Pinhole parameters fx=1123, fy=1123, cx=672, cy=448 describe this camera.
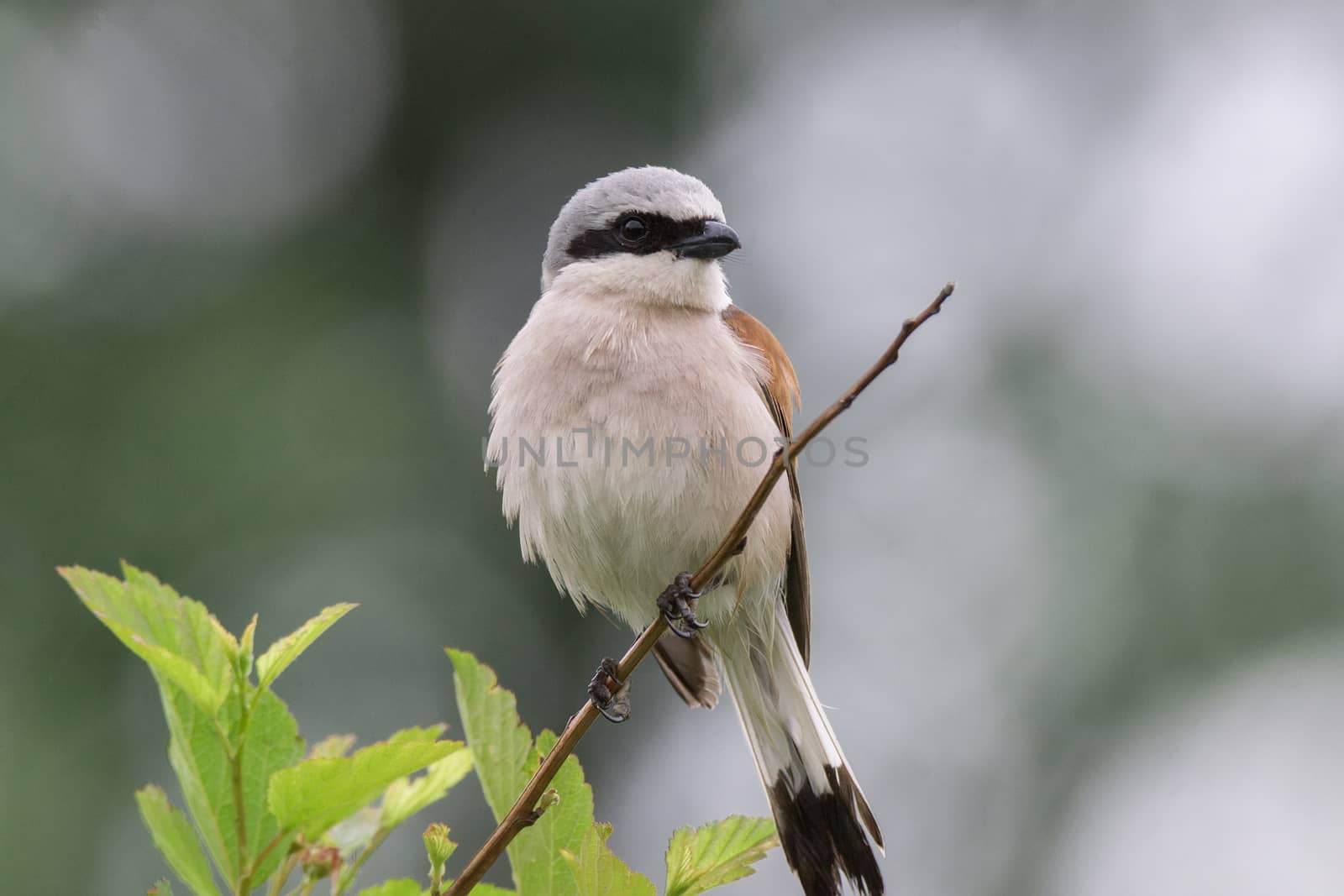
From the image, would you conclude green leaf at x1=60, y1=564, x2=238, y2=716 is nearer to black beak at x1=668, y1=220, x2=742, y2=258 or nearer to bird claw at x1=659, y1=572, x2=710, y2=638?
bird claw at x1=659, y1=572, x2=710, y2=638

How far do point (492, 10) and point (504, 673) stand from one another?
4576mm

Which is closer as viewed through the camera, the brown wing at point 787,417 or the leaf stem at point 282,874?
the leaf stem at point 282,874

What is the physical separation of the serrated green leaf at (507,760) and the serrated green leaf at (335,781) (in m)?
0.32

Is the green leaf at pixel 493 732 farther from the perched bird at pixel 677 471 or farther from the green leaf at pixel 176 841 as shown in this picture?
the perched bird at pixel 677 471

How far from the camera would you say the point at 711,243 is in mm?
3742

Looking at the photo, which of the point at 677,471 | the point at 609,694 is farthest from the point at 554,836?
the point at 677,471

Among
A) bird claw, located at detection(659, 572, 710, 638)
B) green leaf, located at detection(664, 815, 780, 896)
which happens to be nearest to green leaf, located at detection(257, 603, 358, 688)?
green leaf, located at detection(664, 815, 780, 896)

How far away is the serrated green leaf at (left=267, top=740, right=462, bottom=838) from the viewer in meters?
1.40

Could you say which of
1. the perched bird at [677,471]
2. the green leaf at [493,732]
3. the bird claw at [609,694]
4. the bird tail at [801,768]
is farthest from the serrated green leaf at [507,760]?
the bird tail at [801,768]

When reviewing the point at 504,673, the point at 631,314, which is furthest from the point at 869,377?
the point at 504,673

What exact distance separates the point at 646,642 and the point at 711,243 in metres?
1.75

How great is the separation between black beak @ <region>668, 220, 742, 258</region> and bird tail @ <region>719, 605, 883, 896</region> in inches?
50.6

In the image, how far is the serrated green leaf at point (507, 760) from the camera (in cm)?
176

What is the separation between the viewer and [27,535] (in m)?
5.47
